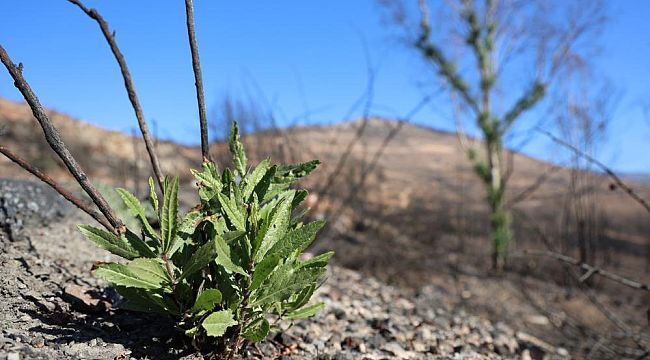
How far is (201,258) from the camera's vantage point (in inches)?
61.2

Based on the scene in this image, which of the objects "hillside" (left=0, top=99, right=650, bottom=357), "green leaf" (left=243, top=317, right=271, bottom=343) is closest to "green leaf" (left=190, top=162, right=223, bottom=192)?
"green leaf" (left=243, top=317, right=271, bottom=343)

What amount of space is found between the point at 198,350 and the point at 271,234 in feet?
1.47

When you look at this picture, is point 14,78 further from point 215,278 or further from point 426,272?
point 426,272

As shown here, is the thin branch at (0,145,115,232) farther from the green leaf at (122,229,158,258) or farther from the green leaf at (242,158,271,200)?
the green leaf at (242,158,271,200)

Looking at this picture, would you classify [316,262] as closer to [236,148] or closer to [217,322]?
[217,322]

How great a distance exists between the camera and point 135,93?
1884mm

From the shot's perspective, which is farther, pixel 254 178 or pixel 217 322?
pixel 254 178

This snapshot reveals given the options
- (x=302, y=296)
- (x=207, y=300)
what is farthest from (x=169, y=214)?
(x=302, y=296)

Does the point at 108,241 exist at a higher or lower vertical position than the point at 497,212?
lower

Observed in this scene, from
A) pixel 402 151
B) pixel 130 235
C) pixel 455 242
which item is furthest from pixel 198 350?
pixel 402 151

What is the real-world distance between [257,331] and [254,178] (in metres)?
0.46

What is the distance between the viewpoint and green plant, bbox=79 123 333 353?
1544mm

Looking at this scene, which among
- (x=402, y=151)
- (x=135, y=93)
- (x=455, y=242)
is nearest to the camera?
(x=135, y=93)

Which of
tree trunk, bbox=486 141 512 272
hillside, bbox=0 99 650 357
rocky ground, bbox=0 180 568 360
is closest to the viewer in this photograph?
rocky ground, bbox=0 180 568 360
